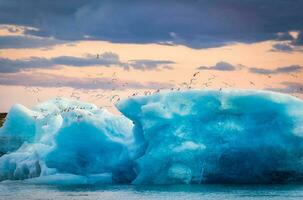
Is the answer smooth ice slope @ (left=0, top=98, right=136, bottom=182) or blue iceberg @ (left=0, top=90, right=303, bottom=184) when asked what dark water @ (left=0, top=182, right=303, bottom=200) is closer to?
blue iceberg @ (left=0, top=90, right=303, bottom=184)

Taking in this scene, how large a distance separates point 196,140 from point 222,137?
1099 mm

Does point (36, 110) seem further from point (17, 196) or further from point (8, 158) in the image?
point (17, 196)

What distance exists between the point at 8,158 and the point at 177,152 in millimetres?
10555

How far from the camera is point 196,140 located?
89.9ft

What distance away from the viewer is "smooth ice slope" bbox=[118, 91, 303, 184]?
1043 inches

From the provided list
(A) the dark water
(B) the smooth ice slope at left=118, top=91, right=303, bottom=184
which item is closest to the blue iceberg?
(B) the smooth ice slope at left=118, top=91, right=303, bottom=184

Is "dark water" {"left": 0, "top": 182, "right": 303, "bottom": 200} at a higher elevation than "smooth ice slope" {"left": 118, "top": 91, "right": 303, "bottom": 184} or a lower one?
lower

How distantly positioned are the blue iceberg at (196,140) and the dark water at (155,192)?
2.54 feet

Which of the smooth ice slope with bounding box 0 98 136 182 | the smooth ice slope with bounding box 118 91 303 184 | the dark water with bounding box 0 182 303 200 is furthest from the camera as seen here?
the smooth ice slope with bounding box 0 98 136 182

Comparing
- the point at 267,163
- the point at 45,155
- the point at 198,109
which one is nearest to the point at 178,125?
the point at 198,109

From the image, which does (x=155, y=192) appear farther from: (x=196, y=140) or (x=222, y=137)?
(x=222, y=137)

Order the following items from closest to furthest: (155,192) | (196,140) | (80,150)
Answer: (155,192) < (196,140) < (80,150)

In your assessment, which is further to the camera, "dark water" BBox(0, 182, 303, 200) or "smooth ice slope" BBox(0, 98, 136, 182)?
"smooth ice slope" BBox(0, 98, 136, 182)

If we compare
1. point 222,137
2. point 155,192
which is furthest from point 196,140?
point 155,192
